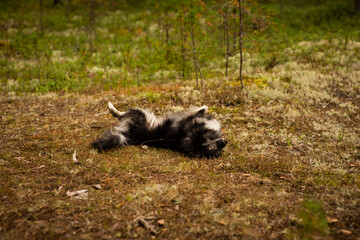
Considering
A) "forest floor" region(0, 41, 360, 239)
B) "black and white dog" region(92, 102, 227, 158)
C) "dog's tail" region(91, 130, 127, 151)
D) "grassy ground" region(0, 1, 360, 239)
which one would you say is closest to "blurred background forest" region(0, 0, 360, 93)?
"grassy ground" region(0, 1, 360, 239)

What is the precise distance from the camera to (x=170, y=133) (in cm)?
576

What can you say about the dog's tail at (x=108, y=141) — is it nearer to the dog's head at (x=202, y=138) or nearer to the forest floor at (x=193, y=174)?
the forest floor at (x=193, y=174)

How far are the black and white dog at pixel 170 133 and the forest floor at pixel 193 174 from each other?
243mm

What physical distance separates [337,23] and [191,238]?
23.3 m

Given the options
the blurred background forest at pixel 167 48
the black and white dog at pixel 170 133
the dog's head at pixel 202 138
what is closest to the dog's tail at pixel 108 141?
the black and white dog at pixel 170 133

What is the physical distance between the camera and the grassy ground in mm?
3289

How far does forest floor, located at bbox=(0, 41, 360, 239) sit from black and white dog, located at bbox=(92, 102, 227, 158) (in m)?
0.24

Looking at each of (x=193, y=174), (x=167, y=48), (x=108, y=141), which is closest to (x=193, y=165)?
(x=193, y=174)

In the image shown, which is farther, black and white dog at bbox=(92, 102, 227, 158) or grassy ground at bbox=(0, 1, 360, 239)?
black and white dog at bbox=(92, 102, 227, 158)

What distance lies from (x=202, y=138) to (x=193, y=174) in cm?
110

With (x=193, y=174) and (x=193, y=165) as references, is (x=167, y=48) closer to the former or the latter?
(x=193, y=165)

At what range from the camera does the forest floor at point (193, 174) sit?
128 inches

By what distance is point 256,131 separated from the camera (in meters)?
6.41

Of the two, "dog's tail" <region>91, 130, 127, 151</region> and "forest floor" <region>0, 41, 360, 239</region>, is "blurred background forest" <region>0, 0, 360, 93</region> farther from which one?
"dog's tail" <region>91, 130, 127, 151</region>
